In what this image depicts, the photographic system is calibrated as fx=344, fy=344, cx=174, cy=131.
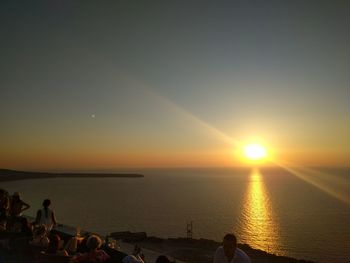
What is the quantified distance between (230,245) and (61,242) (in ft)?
21.3

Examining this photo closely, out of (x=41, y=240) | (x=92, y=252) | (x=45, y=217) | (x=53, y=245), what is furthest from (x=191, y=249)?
(x=92, y=252)

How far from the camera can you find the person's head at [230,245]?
4.46m

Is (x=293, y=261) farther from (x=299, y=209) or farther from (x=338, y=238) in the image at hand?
(x=299, y=209)

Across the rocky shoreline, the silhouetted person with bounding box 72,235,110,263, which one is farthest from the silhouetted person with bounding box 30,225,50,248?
the rocky shoreline

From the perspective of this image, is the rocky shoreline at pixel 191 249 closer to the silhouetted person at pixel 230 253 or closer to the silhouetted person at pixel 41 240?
the silhouetted person at pixel 41 240

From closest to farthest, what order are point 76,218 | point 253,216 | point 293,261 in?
point 293,261
point 76,218
point 253,216

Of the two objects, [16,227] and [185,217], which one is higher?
[16,227]

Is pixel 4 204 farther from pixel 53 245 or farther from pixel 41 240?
pixel 53 245

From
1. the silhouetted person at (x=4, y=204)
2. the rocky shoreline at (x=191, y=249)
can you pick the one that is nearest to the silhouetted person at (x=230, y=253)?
the silhouetted person at (x=4, y=204)

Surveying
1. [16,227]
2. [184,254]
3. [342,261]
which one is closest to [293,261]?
[184,254]

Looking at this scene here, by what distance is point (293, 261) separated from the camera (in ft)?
98.2

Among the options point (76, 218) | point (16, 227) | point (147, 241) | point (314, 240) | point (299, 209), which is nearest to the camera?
point (16, 227)

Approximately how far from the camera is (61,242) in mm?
9445

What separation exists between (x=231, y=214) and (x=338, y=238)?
27.6 meters
